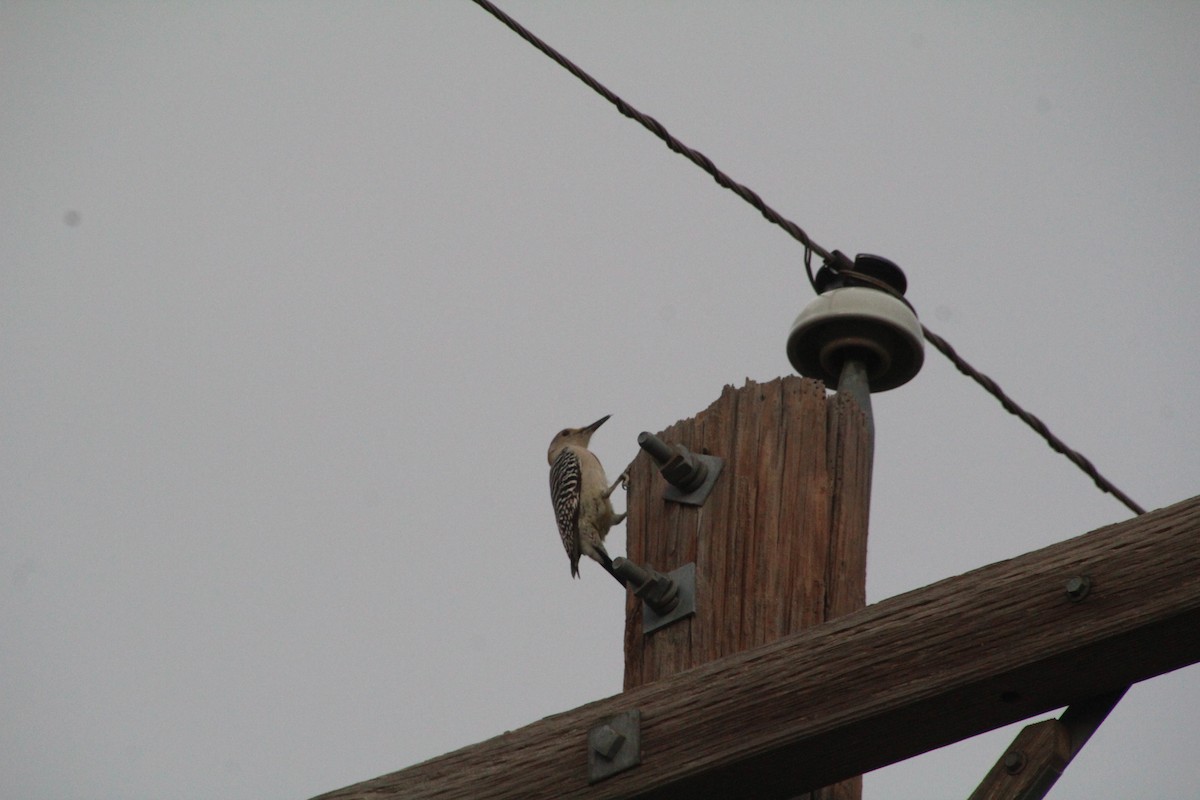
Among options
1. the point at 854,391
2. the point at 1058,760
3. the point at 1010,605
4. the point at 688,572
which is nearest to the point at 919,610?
the point at 1010,605

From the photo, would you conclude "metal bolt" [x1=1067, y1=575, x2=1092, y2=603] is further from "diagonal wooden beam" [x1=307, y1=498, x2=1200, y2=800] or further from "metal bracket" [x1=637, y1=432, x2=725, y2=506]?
"metal bracket" [x1=637, y1=432, x2=725, y2=506]

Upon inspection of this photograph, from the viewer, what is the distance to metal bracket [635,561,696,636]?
145 inches

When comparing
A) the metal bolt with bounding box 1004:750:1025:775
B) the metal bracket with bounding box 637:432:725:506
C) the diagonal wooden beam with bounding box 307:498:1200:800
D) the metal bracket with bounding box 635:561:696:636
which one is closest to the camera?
the diagonal wooden beam with bounding box 307:498:1200:800

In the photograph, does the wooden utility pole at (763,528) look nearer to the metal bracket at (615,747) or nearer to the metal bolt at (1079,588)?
the metal bracket at (615,747)

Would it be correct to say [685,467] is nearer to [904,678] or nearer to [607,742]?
[607,742]

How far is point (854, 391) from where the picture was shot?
4.09m

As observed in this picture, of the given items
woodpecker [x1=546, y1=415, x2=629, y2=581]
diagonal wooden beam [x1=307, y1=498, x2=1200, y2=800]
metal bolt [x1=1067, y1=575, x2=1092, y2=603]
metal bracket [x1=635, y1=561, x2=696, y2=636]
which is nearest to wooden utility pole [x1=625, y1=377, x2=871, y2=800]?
metal bracket [x1=635, y1=561, x2=696, y2=636]

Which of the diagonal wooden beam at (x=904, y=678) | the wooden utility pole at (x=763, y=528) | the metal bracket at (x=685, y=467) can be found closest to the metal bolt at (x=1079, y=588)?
the diagonal wooden beam at (x=904, y=678)

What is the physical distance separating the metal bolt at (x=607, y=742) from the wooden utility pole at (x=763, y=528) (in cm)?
48

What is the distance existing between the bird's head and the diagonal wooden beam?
6.86 metres

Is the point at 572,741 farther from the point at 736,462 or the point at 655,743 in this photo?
the point at 736,462

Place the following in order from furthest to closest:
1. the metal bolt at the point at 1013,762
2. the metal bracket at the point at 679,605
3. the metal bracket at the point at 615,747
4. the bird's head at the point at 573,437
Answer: the bird's head at the point at 573,437 < the metal bracket at the point at 679,605 < the metal bracket at the point at 615,747 < the metal bolt at the point at 1013,762

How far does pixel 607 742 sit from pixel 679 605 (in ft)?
2.11

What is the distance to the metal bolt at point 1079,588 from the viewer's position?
9.11ft
